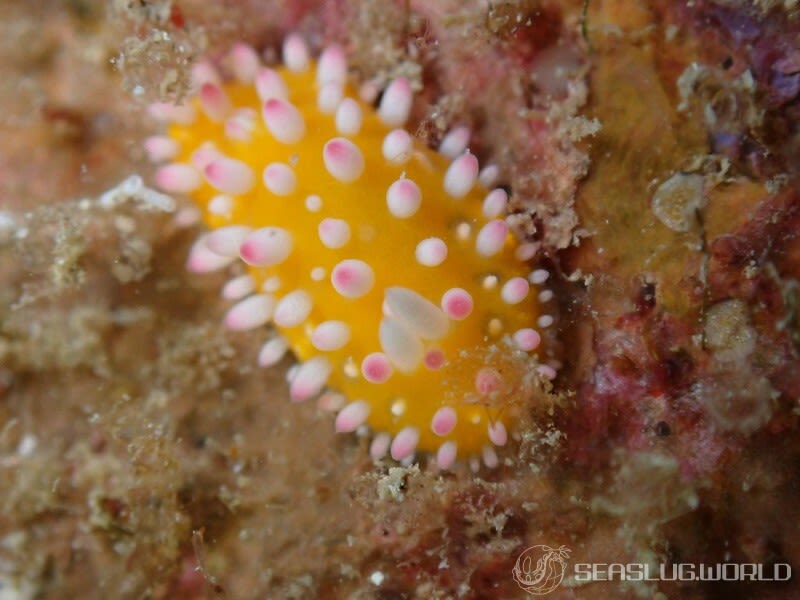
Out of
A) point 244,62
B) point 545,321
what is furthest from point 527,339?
point 244,62

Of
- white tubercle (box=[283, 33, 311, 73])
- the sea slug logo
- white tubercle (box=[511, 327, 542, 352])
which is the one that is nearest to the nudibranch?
white tubercle (box=[511, 327, 542, 352])

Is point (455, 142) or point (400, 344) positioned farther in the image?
point (455, 142)

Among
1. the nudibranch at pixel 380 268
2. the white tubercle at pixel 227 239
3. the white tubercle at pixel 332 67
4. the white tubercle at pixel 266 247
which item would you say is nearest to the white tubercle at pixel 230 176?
the nudibranch at pixel 380 268

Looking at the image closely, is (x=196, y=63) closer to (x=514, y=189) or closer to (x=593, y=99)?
(x=514, y=189)

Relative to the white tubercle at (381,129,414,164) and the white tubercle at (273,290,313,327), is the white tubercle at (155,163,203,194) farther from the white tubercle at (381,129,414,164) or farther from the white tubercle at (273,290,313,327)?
the white tubercle at (381,129,414,164)

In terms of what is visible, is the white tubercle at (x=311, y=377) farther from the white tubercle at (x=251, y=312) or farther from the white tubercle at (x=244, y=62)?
the white tubercle at (x=244, y=62)

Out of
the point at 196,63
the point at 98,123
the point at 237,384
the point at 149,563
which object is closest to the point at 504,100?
the point at 196,63

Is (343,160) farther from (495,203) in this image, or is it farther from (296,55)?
(296,55)
